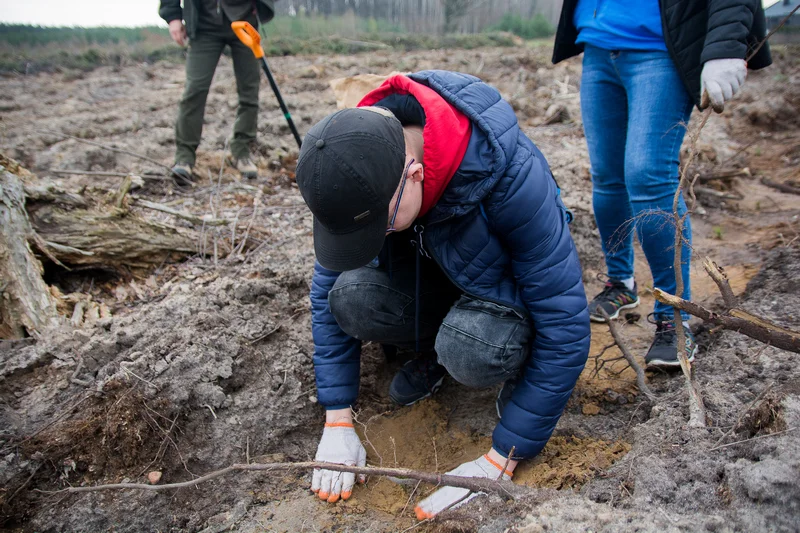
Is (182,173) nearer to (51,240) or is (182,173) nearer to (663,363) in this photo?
(51,240)

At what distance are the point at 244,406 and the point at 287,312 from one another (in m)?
0.48

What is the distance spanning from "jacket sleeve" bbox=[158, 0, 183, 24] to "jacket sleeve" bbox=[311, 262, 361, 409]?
2600 millimetres

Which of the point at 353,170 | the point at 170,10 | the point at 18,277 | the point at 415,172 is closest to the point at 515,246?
the point at 415,172

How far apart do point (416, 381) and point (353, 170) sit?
1007mm

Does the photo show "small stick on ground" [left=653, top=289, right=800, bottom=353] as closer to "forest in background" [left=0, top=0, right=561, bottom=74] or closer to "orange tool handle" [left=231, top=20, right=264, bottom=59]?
"orange tool handle" [left=231, top=20, right=264, bottom=59]

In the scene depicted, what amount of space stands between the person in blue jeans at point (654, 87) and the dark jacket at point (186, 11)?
2.34m

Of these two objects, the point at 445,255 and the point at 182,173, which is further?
the point at 182,173

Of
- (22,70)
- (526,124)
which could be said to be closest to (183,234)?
(526,124)

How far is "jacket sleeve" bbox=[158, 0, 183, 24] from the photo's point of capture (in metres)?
3.27

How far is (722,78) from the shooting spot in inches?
53.7

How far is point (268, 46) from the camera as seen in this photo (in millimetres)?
10656

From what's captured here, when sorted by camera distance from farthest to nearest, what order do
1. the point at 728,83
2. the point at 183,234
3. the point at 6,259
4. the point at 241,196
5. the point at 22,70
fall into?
the point at 22,70 → the point at 241,196 → the point at 183,234 → the point at 6,259 → the point at 728,83

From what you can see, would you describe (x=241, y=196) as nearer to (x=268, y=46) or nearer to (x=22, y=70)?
(x=22, y=70)

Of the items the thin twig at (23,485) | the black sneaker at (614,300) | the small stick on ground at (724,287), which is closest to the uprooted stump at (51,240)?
the thin twig at (23,485)
